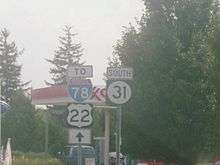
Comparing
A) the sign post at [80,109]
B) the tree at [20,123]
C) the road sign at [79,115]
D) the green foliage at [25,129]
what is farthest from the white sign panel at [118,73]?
the tree at [20,123]

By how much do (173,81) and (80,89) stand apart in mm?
8689

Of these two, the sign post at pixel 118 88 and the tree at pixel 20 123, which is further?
the tree at pixel 20 123

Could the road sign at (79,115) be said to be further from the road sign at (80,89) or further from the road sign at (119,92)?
the road sign at (119,92)

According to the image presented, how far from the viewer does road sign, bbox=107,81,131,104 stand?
1695 cm

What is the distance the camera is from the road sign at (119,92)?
17.0 m

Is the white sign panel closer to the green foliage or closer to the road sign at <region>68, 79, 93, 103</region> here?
the road sign at <region>68, 79, 93, 103</region>

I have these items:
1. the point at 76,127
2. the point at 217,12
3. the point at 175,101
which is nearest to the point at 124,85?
the point at 76,127

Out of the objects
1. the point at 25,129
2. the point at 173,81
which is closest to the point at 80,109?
the point at 173,81

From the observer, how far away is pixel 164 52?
25.5 meters

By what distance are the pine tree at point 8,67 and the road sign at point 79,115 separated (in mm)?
65701

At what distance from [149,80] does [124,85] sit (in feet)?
27.7

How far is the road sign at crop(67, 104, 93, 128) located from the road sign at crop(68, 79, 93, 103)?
320 mm

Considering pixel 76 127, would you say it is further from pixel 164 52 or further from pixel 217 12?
pixel 217 12

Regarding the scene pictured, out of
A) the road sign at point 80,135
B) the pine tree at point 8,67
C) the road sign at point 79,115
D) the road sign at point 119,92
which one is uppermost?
the pine tree at point 8,67
